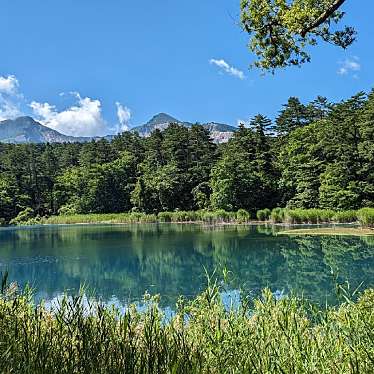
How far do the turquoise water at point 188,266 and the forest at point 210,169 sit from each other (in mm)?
13082

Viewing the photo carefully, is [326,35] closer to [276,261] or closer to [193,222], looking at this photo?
[276,261]

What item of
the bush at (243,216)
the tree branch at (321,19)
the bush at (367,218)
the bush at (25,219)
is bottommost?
the bush at (25,219)

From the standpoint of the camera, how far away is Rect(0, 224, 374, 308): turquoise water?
40.7 feet

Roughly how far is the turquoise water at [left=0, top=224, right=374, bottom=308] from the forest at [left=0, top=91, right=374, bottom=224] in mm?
13082

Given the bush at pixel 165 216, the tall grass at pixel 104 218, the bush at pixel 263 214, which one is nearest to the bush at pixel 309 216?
the bush at pixel 263 214

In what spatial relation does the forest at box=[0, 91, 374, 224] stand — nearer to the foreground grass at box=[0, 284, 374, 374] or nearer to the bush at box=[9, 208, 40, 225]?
the bush at box=[9, 208, 40, 225]

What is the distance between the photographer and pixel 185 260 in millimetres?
18438

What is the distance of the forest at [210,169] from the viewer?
113 feet

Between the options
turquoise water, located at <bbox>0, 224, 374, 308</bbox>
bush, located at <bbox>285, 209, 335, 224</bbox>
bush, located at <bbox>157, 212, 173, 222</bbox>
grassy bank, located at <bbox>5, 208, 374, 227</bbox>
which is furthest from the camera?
bush, located at <bbox>157, 212, 173, 222</bbox>

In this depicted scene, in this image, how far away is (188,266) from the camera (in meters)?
16.9

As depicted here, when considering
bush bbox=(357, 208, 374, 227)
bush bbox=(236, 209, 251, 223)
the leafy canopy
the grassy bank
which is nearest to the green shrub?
the grassy bank

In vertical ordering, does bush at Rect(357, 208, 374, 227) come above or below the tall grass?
above

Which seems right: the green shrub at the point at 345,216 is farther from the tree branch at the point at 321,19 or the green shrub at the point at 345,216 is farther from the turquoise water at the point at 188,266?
the tree branch at the point at 321,19

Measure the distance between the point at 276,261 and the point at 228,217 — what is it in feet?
85.7
